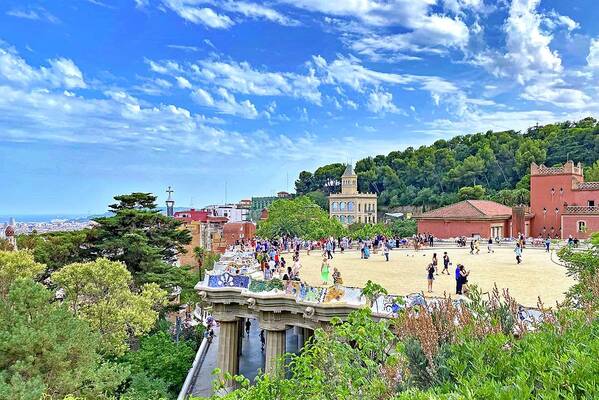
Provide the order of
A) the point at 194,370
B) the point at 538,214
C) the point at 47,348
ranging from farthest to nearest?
1. the point at 538,214
2. the point at 194,370
3. the point at 47,348

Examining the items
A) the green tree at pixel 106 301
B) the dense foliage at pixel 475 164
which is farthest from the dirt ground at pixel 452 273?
the dense foliage at pixel 475 164

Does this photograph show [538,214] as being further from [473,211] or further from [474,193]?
[474,193]

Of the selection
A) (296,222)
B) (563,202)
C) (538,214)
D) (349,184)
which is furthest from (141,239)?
(349,184)

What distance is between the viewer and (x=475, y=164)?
245 feet

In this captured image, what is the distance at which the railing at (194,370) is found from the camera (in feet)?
54.8

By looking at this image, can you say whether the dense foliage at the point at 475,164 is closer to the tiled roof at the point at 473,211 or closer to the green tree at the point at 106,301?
the tiled roof at the point at 473,211

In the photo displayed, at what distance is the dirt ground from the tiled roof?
30.3 ft

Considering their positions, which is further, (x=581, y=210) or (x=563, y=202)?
(x=563, y=202)

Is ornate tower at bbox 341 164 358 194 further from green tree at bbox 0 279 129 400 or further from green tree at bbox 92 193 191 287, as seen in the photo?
green tree at bbox 0 279 129 400

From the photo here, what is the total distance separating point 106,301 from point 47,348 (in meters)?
7.38

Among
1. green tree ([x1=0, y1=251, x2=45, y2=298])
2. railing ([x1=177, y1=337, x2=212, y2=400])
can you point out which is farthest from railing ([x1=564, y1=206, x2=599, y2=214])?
green tree ([x1=0, y1=251, x2=45, y2=298])

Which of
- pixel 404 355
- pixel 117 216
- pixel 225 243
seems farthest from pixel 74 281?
pixel 225 243

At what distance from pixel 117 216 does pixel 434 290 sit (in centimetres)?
2017

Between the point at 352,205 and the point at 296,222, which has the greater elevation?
the point at 352,205
